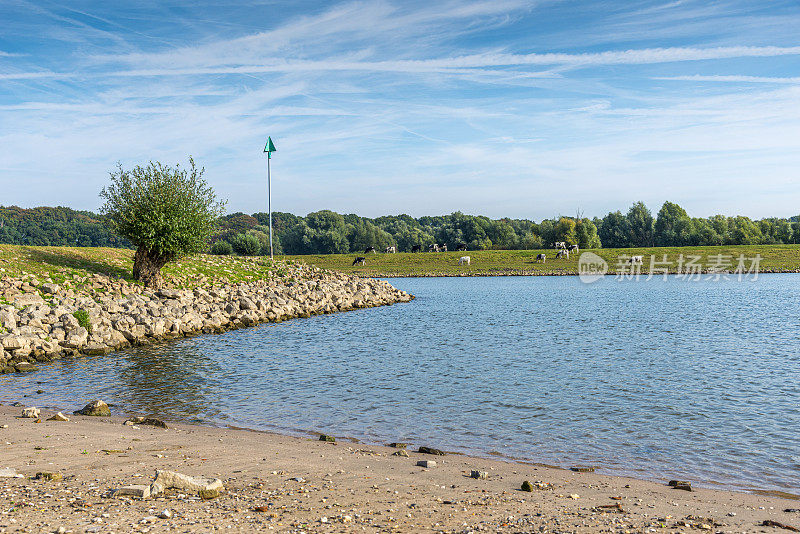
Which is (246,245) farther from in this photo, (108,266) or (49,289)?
(49,289)

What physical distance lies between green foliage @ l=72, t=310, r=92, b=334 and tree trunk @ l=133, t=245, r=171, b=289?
10.5 m

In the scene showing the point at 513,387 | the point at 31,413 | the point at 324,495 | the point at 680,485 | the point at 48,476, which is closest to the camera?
the point at 324,495

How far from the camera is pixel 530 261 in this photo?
80.3 metres

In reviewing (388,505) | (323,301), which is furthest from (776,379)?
(323,301)

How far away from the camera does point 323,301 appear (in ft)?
122

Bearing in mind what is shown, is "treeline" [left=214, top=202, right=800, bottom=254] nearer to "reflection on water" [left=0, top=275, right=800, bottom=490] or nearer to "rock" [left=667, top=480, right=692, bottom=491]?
"reflection on water" [left=0, top=275, right=800, bottom=490]

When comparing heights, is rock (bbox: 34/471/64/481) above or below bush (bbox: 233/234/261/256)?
below

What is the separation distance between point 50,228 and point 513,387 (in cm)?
9335

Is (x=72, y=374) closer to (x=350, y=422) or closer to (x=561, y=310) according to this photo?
(x=350, y=422)

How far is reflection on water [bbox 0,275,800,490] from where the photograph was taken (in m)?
9.96

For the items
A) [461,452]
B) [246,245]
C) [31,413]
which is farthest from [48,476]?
[246,245]

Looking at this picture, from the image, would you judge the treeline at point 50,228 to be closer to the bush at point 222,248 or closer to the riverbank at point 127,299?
the bush at point 222,248

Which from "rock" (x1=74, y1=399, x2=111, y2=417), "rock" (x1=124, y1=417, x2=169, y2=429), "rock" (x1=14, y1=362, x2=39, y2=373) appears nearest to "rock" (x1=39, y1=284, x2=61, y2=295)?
"rock" (x1=14, y1=362, x2=39, y2=373)

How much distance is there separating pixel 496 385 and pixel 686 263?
70213mm
